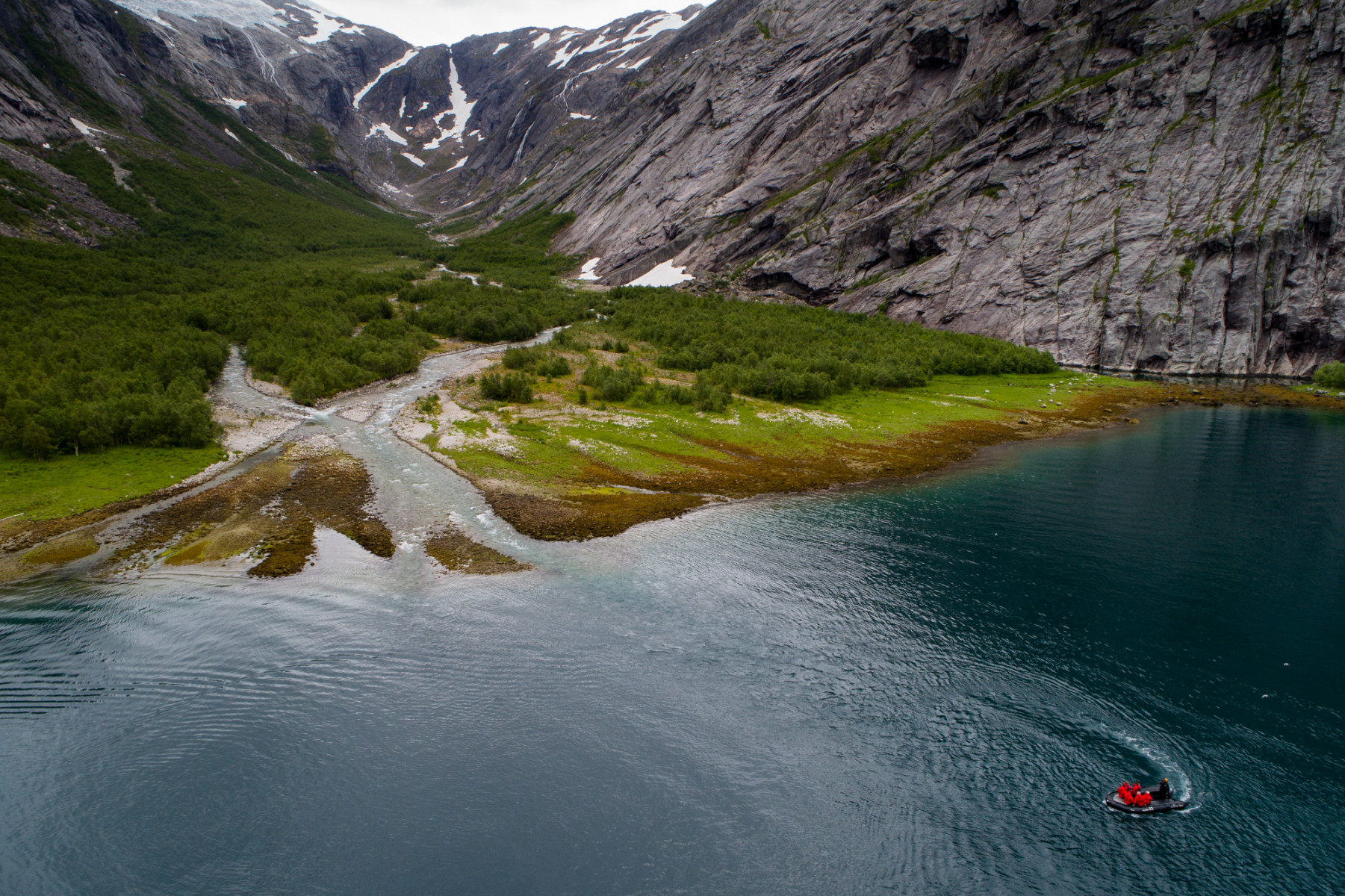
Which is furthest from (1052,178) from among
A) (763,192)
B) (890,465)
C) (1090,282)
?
(890,465)

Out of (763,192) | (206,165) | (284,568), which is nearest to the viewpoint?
(284,568)

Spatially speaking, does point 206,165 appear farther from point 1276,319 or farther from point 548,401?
point 1276,319

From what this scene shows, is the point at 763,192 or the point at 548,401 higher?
the point at 763,192

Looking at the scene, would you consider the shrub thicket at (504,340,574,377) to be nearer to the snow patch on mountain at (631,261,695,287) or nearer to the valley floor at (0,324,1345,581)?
the valley floor at (0,324,1345,581)

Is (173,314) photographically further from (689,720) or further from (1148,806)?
(1148,806)

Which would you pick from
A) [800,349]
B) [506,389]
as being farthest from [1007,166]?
[506,389]
